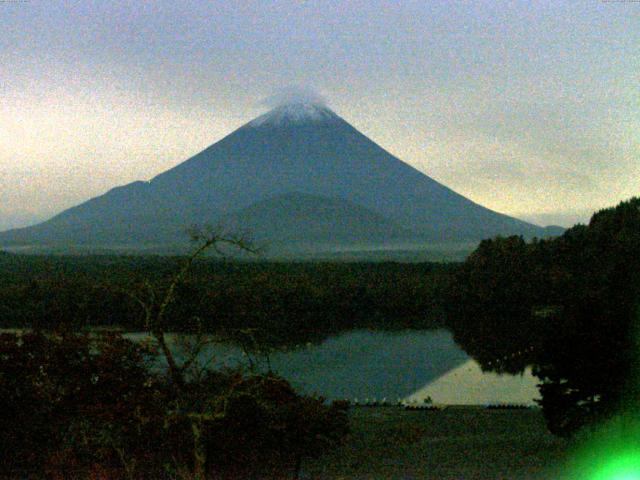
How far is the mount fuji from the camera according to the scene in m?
128

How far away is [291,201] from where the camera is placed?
449 feet

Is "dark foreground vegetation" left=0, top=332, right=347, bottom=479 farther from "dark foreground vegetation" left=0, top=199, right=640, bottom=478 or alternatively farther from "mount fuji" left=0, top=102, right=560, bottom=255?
"mount fuji" left=0, top=102, right=560, bottom=255

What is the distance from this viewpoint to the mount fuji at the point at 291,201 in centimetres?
12850

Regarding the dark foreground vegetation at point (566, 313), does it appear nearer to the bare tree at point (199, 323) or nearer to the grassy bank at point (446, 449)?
the grassy bank at point (446, 449)

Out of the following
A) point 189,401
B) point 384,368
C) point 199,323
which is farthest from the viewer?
point 384,368

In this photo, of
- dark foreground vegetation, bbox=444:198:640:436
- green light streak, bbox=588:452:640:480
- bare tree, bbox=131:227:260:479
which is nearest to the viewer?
bare tree, bbox=131:227:260:479

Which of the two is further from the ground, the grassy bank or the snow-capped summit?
the snow-capped summit

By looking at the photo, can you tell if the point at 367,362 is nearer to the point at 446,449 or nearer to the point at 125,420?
the point at 446,449

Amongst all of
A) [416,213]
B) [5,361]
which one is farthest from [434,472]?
[416,213]

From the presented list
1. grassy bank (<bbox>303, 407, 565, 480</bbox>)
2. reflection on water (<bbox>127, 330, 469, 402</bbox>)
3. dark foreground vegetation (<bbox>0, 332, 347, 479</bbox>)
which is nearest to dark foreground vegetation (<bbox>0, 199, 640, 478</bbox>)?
dark foreground vegetation (<bbox>0, 332, 347, 479</bbox>)

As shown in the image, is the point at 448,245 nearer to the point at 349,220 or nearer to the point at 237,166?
the point at 349,220

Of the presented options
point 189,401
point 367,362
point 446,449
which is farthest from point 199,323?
point 367,362

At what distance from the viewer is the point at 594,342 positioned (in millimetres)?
8812

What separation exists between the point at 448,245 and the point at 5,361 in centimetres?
11799
